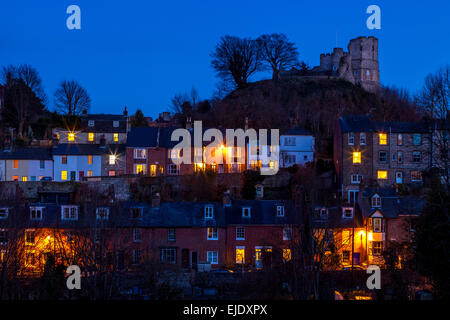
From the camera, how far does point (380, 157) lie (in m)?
48.2

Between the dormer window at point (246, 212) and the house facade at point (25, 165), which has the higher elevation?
the house facade at point (25, 165)

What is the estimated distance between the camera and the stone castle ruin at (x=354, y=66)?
3396 inches

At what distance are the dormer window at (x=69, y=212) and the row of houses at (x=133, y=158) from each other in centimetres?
1368

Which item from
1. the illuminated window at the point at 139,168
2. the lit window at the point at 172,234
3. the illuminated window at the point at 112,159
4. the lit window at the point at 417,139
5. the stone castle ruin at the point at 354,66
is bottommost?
the lit window at the point at 172,234

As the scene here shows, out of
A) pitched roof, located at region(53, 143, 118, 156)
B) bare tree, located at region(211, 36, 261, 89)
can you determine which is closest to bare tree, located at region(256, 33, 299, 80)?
bare tree, located at region(211, 36, 261, 89)

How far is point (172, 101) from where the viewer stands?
8312 centimetres

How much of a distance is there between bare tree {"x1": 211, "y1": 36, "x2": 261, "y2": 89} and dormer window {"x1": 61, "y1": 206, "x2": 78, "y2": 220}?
52176 millimetres

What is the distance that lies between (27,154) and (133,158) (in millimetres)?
11934

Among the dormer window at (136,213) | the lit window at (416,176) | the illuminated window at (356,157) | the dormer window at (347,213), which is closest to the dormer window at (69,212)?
the dormer window at (136,213)

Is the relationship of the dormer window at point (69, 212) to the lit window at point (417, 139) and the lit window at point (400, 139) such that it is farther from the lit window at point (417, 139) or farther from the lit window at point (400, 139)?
the lit window at point (417, 139)

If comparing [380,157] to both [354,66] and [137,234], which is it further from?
[354,66]

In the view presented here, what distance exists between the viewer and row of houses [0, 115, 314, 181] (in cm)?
5231

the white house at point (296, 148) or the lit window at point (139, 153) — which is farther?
the white house at point (296, 148)
